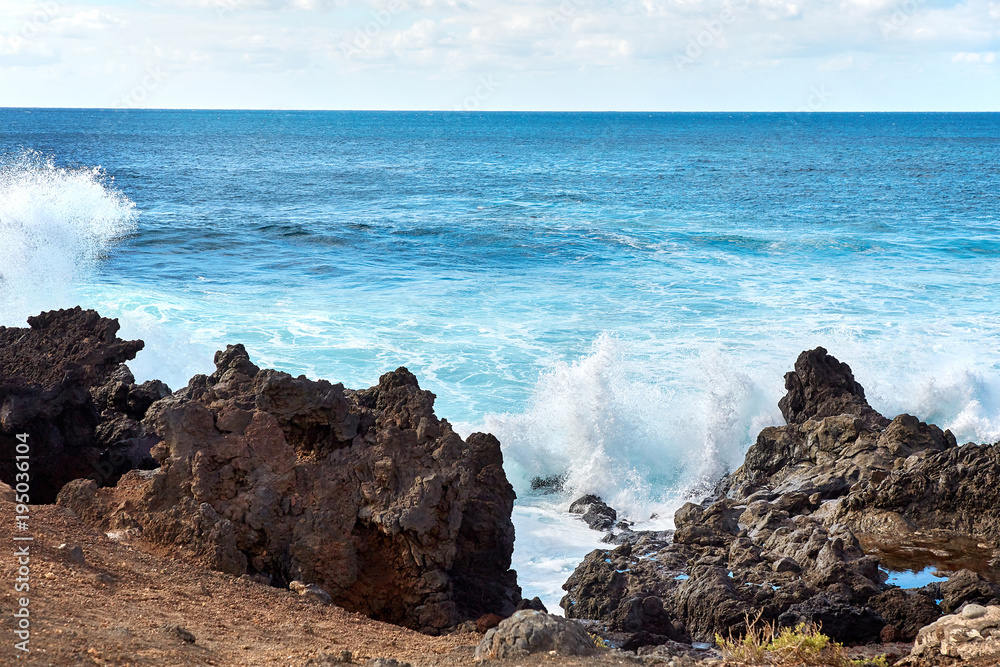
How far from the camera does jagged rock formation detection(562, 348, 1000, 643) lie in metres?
7.09

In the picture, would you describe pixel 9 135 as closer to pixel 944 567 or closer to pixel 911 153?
pixel 911 153

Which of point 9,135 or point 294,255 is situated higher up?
point 9,135

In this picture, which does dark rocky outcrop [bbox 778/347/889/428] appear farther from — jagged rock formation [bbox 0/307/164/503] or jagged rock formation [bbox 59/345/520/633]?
jagged rock formation [bbox 0/307/164/503]

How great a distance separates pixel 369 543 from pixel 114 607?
6.35 feet

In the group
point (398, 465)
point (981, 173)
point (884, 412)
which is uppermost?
point (981, 173)

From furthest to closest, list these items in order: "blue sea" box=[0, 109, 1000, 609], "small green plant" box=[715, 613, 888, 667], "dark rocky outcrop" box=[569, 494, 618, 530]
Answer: "blue sea" box=[0, 109, 1000, 609], "dark rocky outcrop" box=[569, 494, 618, 530], "small green plant" box=[715, 613, 888, 667]

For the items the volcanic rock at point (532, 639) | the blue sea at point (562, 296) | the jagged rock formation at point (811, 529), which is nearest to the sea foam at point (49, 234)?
the blue sea at point (562, 296)

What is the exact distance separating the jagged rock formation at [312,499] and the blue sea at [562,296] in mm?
2942

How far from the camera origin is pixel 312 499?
6.30 meters

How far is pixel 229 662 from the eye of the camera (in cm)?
436

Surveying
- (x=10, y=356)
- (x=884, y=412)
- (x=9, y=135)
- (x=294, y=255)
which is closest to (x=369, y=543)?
(x=10, y=356)

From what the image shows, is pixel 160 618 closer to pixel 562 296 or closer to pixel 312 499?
pixel 312 499

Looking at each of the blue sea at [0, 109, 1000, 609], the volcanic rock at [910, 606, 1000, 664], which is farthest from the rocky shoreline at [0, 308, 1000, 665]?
the blue sea at [0, 109, 1000, 609]

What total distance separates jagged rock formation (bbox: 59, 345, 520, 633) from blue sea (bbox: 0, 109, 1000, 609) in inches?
116
